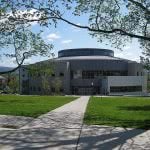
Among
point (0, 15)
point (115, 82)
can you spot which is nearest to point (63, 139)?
point (0, 15)

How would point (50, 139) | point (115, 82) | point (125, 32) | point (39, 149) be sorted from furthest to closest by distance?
1. point (115, 82)
2. point (125, 32)
3. point (50, 139)
4. point (39, 149)

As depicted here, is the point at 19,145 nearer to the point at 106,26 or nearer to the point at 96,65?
the point at 106,26

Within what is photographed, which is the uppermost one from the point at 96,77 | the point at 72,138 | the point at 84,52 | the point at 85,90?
the point at 84,52

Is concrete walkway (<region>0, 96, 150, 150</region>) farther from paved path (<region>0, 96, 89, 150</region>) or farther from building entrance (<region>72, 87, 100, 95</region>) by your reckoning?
building entrance (<region>72, 87, 100, 95</region>)

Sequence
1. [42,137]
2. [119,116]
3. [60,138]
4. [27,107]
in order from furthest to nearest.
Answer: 1. [27,107]
2. [119,116]
3. [42,137]
4. [60,138]

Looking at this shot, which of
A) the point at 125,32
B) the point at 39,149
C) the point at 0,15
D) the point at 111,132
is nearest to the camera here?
the point at 39,149

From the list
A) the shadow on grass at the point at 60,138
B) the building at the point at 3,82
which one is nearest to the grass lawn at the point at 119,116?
the shadow on grass at the point at 60,138

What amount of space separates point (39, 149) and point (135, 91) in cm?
10686

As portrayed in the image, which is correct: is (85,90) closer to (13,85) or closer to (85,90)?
(85,90)

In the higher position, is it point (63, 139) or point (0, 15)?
point (0, 15)

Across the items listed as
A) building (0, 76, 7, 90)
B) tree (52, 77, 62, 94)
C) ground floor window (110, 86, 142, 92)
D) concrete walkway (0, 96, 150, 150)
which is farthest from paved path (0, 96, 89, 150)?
building (0, 76, 7, 90)

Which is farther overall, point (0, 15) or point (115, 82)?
point (115, 82)

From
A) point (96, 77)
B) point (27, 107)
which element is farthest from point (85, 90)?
point (27, 107)

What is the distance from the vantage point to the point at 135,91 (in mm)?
116938
